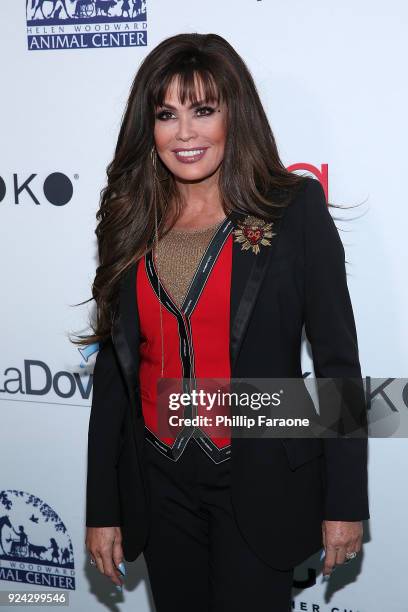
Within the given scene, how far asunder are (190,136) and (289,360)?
587mm

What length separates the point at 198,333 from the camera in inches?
75.0

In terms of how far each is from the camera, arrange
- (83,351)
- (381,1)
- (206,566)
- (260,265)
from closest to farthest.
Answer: (260,265) → (206,566) → (381,1) → (83,351)

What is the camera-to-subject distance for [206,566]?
202 centimetres

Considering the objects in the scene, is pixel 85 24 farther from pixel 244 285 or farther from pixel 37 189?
pixel 244 285

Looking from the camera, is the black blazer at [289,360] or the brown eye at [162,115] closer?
the black blazer at [289,360]

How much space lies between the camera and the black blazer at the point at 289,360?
1.84 metres

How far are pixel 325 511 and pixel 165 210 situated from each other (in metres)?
0.86

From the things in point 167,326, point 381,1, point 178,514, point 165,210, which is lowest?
point 178,514

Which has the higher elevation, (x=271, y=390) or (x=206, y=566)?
(x=271, y=390)

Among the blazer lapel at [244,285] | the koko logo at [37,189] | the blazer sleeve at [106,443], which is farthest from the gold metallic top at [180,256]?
the koko logo at [37,189]

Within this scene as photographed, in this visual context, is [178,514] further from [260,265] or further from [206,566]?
[260,265]

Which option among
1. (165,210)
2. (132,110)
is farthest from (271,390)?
(132,110)

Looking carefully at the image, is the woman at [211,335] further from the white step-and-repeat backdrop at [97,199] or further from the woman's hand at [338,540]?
the white step-and-repeat backdrop at [97,199]

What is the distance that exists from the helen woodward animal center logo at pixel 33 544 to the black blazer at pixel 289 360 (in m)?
1.20
